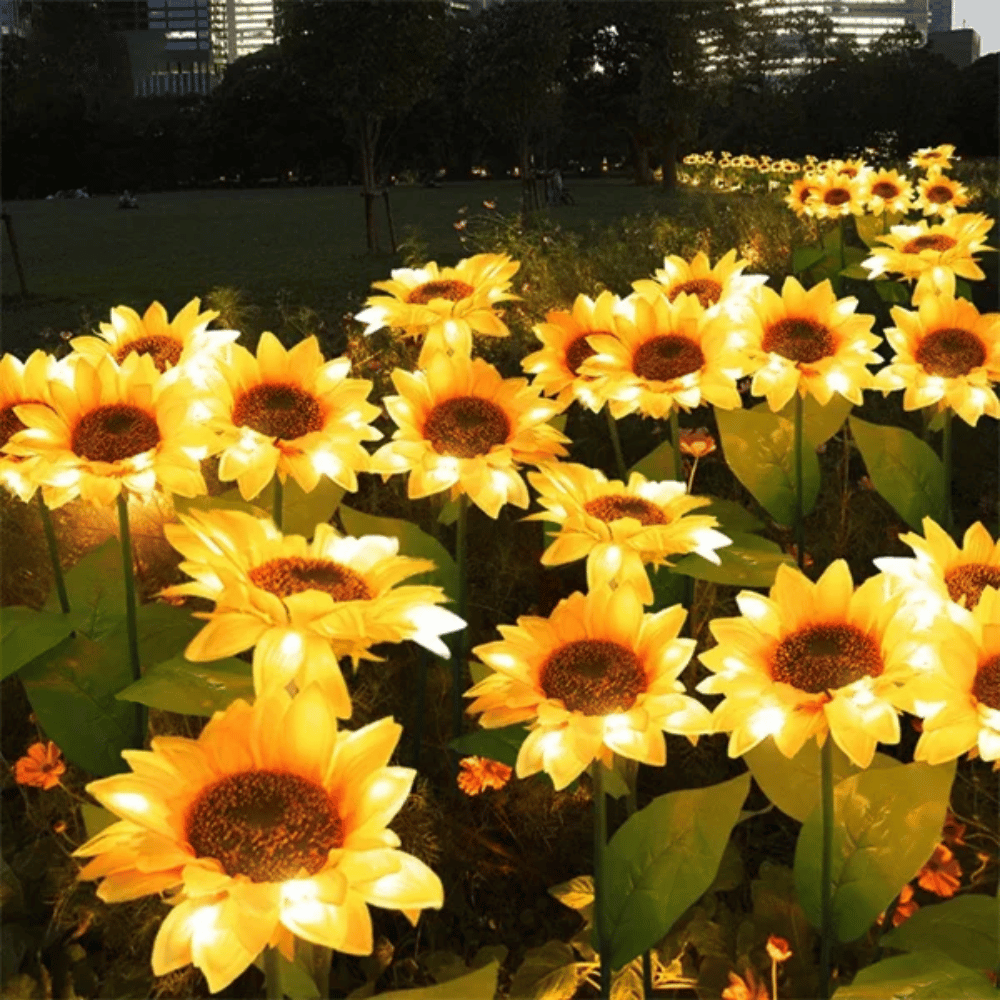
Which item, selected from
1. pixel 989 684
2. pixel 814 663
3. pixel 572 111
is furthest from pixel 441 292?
pixel 572 111

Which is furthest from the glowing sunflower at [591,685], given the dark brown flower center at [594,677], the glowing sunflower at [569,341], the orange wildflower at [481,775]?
the glowing sunflower at [569,341]

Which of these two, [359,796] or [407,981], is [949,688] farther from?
[407,981]

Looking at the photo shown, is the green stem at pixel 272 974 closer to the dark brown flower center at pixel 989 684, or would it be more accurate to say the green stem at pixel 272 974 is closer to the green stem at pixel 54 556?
the dark brown flower center at pixel 989 684

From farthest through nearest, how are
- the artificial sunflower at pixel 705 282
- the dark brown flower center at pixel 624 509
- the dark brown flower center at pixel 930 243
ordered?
the dark brown flower center at pixel 930 243 → the artificial sunflower at pixel 705 282 → the dark brown flower center at pixel 624 509

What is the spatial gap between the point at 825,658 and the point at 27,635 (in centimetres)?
135

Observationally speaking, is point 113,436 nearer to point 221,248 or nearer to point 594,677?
point 594,677

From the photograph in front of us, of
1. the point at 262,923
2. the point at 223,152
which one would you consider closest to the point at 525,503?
the point at 262,923

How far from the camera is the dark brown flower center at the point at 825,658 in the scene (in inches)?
62.1

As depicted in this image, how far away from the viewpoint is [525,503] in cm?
221

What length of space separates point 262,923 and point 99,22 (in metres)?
57.1

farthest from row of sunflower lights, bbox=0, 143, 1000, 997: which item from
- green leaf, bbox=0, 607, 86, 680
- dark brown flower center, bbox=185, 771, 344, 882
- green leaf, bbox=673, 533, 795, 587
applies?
green leaf, bbox=673, 533, 795, 587

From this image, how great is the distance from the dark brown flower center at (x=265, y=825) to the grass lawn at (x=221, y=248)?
6163 millimetres

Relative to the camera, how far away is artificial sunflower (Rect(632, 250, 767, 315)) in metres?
2.79

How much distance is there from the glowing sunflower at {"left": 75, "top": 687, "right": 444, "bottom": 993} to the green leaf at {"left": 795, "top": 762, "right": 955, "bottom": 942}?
31.9 inches
